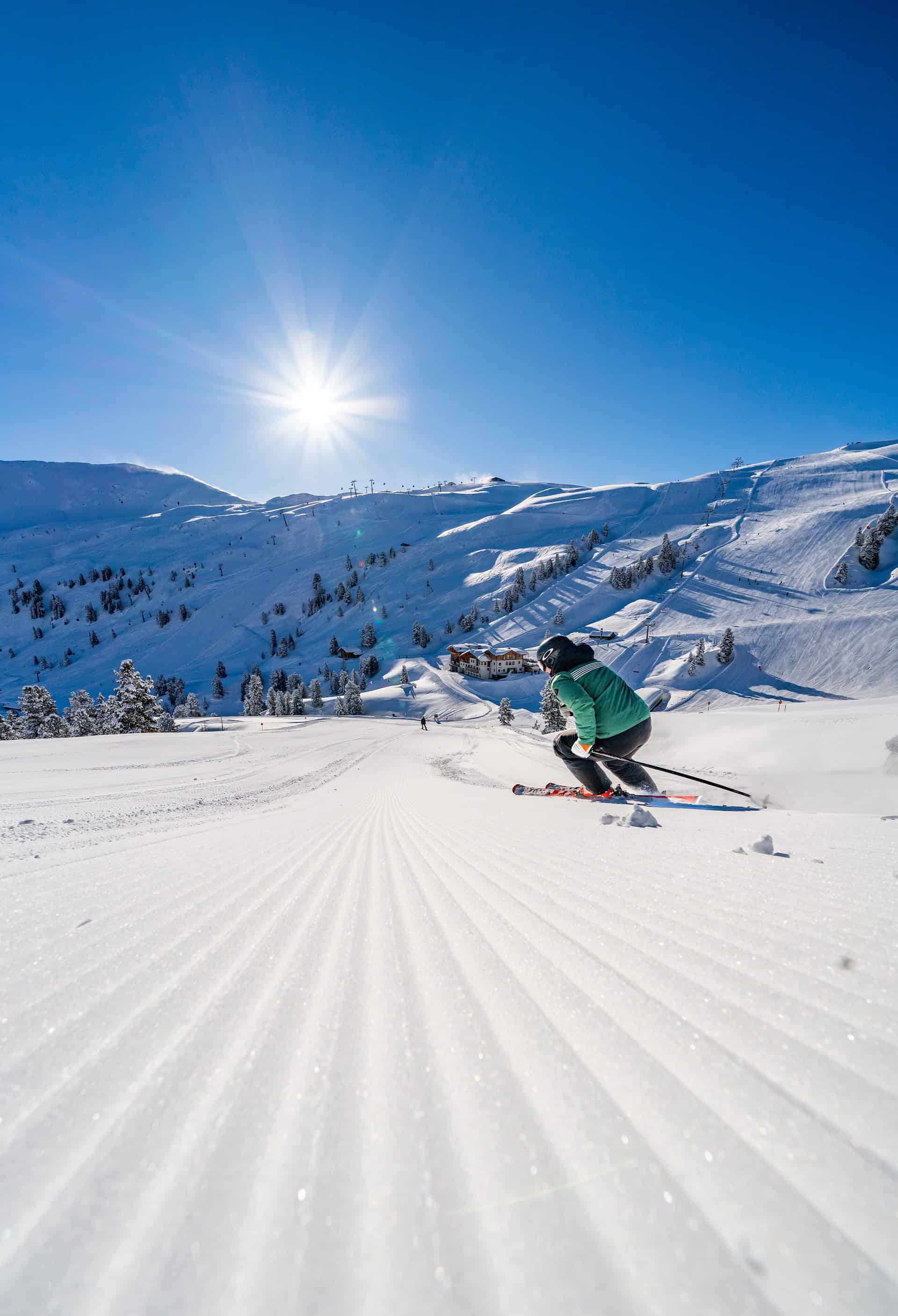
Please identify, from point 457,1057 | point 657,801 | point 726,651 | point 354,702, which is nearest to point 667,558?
point 726,651

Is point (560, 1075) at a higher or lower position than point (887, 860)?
higher

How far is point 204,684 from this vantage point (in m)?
89.3

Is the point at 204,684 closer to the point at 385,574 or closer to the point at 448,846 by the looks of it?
the point at 385,574

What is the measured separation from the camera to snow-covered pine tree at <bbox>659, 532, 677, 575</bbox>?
76.4 meters

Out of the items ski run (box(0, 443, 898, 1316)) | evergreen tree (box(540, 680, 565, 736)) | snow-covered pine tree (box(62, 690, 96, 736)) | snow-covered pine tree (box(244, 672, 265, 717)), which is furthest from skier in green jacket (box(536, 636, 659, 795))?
snow-covered pine tree (box(244, 672, 265, 717))

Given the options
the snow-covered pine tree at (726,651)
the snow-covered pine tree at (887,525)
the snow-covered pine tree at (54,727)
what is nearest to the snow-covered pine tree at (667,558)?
the snow-covered pine tree at (887,525)

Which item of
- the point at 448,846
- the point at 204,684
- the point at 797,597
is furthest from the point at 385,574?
the point at 448,846

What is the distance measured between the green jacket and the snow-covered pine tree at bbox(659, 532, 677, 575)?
80.6m

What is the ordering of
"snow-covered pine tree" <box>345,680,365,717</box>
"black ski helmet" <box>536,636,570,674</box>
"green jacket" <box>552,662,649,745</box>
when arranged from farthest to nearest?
1. "snow-covered pine tree" <box>345,680,365,717</box>
2. "black ski helmet" <box>536,636,570,674</box>
3. "green jacket" <box>552,662,649,745</box>

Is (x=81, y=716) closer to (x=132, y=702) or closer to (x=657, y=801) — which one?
(x=132, y=702)

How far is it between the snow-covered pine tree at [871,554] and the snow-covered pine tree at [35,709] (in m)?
87.5

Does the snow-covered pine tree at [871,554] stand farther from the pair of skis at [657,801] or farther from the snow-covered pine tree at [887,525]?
the pair of skis at [657,801]

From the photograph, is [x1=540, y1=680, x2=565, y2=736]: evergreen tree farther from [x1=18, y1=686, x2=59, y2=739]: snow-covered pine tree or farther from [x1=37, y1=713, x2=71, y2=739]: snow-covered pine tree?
[x1=18, y1=686, x2=59, y2=739]: snow-covered pine tree

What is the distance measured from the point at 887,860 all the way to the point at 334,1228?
10.6ft
